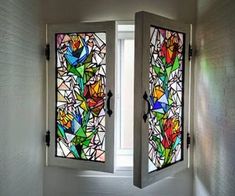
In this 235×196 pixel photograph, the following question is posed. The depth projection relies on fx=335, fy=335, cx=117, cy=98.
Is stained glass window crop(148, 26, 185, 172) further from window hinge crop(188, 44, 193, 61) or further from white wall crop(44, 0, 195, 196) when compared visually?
white wall crop(44, 0, 195, 196)

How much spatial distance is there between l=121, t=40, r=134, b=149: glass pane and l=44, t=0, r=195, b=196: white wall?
1.25ft

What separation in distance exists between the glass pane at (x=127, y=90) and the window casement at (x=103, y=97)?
0.46 metres

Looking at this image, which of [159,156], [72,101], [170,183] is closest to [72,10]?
[72,101]

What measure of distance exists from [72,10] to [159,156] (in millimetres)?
1251

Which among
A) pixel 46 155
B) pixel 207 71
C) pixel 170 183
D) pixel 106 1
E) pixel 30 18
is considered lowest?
pixel 170 183

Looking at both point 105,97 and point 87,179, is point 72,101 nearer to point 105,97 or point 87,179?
point 105,97

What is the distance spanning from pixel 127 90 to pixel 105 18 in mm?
650

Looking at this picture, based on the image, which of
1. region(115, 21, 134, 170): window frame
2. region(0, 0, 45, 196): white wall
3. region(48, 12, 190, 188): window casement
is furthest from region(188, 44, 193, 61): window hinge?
region(0, 0, 45, 196): white wall

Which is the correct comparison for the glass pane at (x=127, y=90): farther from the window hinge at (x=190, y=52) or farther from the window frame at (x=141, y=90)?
the window frame at (x=141, y=90)

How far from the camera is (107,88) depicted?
93.4 inches

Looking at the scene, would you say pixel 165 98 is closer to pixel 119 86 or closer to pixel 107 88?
pixel 107 88

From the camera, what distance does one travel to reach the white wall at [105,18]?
2.48 metres

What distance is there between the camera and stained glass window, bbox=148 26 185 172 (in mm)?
2225

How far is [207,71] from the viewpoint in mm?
2215
